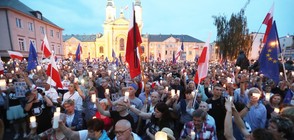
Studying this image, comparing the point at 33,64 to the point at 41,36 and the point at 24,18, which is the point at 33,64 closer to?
the point at 24,18

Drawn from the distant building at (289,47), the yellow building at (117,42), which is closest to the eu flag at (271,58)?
the distant building at (289,47)

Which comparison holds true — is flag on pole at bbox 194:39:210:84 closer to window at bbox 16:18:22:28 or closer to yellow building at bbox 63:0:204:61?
window at bbox 16:18:22:28

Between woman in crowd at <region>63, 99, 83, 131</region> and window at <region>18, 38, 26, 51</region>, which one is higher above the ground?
window at <region>18, 38, 26, 51</region>

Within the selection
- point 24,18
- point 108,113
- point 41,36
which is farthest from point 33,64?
point 41,36

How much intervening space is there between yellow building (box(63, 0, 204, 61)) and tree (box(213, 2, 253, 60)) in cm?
3084

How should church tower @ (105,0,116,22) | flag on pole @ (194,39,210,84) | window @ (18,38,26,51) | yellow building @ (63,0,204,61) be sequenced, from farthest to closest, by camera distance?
church tower @ (105,0,116,22) < yellow building @ (63,0,204,61) < window @ (18,38,26,51) < flag on pole @ (194,39,210,84)

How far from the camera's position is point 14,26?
2619 cm

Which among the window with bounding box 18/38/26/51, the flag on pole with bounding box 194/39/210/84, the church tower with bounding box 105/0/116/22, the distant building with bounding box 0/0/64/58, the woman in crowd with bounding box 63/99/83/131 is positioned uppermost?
the church tower with bounding box 105/0/116/22

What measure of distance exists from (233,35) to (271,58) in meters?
23.3

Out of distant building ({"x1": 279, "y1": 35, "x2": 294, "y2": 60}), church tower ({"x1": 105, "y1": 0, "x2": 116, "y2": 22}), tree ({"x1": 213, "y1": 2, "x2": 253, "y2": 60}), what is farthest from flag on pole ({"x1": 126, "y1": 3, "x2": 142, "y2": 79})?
church tower ({"x1": 105, "y1": 0, "x2": 116, "y2": 22})

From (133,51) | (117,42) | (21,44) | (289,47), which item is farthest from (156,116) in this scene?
(117,42)

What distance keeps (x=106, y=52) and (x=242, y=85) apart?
203 feet

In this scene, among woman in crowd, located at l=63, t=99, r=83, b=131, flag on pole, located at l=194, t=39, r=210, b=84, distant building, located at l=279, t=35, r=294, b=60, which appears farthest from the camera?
distant building, located at l=279, t=35, r=294, b=60

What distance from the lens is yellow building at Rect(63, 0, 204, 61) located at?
6372cm
